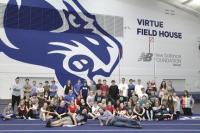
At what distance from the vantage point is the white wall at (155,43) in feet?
60.2

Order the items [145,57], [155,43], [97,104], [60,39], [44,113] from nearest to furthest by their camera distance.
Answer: [44,113] → [97,104] → [60,39] → [145,57] → [155,43]

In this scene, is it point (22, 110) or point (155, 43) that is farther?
point (155, 43)

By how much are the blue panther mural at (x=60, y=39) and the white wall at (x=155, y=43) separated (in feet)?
1.68

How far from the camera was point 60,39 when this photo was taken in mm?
17188

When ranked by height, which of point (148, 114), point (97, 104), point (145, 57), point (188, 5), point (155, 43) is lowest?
point (148, 114)

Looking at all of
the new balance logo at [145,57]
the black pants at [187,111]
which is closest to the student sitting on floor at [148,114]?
the black pants at [187,111]

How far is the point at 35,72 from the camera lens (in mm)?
16656

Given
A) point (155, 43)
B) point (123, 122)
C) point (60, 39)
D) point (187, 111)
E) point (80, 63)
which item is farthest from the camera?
point (155, 43)

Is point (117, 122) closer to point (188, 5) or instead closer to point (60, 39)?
point (60, 39)

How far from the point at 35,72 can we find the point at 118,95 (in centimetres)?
469

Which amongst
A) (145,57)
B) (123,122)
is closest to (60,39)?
(145,57)

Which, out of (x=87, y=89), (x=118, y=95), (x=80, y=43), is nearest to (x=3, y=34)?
(x=80, y=43)

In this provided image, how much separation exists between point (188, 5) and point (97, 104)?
33.2 ft

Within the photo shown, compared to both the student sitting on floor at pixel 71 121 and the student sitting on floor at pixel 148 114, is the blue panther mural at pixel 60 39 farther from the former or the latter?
the student sitting on floor at pixel 71 121
